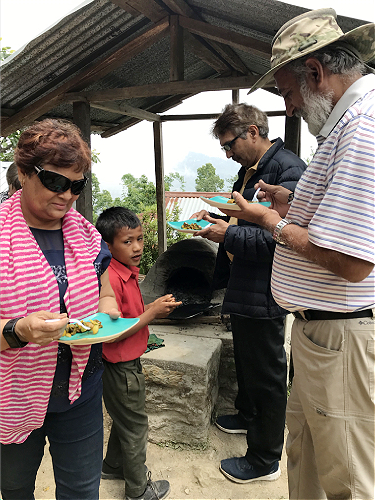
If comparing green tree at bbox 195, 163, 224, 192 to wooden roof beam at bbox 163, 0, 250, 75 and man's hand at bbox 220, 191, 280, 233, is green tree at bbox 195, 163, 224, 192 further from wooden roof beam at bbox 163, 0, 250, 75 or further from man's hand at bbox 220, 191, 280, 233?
man's hand at bbox 220, 191, 280, 233

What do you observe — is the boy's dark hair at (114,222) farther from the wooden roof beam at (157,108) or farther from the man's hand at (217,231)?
the wooden roof beam at (157,108)

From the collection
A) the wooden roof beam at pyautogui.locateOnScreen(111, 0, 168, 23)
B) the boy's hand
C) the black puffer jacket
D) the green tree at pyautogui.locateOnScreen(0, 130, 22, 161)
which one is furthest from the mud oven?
the green tree at pyautogui.locateOnScreen(0, 130, 22, 161)

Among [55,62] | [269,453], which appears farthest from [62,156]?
[55,62]

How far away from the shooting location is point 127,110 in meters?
5.52

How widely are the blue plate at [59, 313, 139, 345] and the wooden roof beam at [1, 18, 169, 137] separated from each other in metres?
3.47

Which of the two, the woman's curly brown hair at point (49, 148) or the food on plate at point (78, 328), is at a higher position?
the woman's curly brown hair at point (49, 148)

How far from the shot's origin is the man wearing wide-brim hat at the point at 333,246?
1196 millimetres

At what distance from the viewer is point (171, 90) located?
156 inches

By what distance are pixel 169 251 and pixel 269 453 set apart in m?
2.24

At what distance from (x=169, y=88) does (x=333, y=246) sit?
3344 mm

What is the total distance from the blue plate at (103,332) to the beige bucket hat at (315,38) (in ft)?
4.00

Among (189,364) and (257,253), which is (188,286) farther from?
(257,253)

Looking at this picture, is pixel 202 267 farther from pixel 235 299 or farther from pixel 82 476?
pixel 82 476

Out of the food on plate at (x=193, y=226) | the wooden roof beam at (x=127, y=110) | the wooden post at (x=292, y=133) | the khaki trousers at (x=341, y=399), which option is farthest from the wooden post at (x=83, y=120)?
the khaki trousers at (x=341, y=399)
